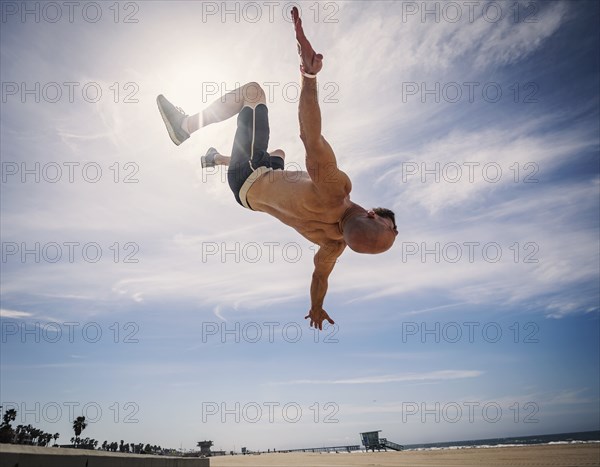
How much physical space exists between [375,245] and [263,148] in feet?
7.40

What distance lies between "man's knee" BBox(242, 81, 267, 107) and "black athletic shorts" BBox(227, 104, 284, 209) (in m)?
0.06

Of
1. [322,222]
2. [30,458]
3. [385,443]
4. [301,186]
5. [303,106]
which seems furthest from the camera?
[385,443]

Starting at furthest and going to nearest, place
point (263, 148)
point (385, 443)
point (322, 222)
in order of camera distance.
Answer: point (385, 443)
point (263, 148)
point (322, 222)

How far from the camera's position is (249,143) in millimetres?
5191

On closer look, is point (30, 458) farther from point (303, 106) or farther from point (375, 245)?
point (303, 106)

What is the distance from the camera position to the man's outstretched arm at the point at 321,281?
526 centimetres

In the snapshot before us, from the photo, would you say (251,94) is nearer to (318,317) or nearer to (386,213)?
(386,213)

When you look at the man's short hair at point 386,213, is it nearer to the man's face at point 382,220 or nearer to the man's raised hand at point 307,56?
the man's face at point 382,220

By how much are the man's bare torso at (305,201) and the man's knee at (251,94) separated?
1107mm

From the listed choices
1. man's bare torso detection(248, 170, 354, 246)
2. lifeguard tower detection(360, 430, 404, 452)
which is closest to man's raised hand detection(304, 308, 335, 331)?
man's bare torso detection(248, 170, 354, 246)

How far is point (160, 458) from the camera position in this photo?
20.6ft

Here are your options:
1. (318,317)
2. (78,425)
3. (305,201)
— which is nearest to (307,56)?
(305,201)

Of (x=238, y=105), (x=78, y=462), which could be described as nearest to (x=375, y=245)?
(x=238, y=105)

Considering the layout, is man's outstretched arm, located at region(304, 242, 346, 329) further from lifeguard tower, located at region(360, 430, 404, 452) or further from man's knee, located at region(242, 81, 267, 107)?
lifeguard tower, located at region(360, 430, 404, 452)
